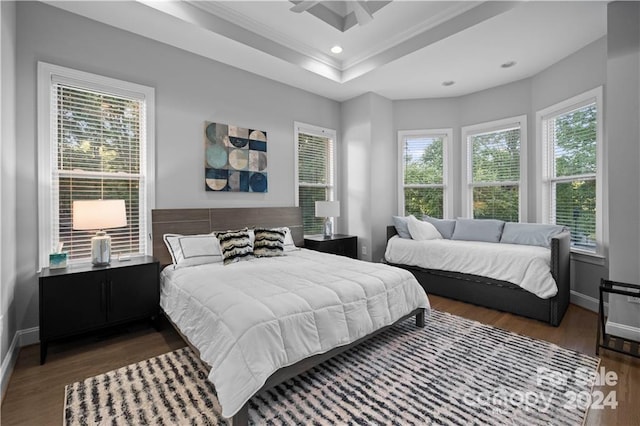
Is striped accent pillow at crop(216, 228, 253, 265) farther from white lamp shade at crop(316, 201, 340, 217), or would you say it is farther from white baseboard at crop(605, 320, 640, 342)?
white baseboard at crop(605, 320, 640, 342)

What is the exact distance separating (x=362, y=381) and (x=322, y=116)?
13.3 feet

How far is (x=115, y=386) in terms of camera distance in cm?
201

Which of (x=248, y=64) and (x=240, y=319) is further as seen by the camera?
(x=248, y=64)

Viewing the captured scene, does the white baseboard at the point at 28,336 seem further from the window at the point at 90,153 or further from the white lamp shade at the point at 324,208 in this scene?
the white lamp shade at the point at 324,208

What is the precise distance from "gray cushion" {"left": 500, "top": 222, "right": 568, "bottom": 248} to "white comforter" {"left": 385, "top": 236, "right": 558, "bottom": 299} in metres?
0.16

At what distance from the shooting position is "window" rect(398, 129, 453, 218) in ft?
17.0

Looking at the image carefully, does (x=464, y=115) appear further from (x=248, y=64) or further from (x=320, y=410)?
(x=320, y=410)

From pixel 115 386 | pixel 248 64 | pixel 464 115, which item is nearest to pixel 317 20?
pixel 248 64

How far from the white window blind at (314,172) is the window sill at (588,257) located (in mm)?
3315

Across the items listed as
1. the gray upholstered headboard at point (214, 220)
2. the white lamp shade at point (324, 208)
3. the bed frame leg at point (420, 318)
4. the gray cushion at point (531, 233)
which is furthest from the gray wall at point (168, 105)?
the gray cushion at point (531, 233)

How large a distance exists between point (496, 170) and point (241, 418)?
478 cm

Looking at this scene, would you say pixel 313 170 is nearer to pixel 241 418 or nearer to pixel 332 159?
pixel 332 159

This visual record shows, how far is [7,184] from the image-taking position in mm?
2217

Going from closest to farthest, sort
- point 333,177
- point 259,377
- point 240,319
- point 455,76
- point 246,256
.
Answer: point 259,377 < point 240,319 < point 246,256 < point 455,76 < point 333,177
